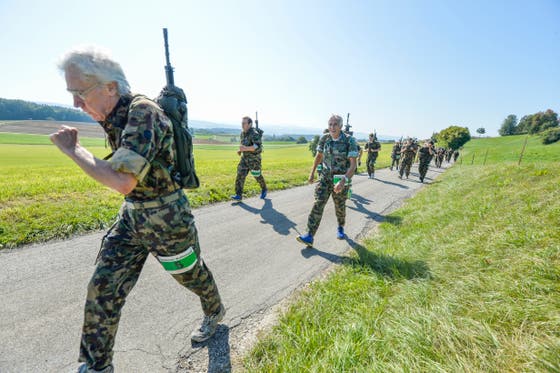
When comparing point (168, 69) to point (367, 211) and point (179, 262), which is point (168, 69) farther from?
point (367, 211)

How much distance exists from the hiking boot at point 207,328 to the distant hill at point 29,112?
127 m

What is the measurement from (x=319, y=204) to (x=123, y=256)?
11.4 feet

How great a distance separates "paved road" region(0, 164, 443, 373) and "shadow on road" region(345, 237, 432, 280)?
502mm

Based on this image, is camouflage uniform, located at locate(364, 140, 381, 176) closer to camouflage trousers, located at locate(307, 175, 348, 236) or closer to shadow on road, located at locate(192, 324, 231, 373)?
camouflage trousers, located at locate(307, 175, 348, 236)

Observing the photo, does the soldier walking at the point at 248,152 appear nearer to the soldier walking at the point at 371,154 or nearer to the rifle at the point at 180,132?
the rifle at the point at 180,132

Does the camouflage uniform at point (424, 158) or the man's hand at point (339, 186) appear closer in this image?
the man's hand at point (339, 186)

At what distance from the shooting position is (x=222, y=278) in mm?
3674

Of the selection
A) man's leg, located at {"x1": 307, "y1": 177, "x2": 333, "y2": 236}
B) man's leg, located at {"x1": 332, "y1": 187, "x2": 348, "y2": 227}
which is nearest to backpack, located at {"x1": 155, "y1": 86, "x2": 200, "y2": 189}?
man's leg, located at {"x1": 307, "y1": 177, "x2": 333, "y2": 236}

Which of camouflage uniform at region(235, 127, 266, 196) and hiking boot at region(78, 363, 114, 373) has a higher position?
camouflage uniform at region(235, 127, 266, 196)

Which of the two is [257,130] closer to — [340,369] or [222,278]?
[222,278]

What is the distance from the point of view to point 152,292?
3.21m

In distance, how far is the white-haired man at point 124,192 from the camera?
5.11 ft

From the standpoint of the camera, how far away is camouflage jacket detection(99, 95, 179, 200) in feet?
5.06

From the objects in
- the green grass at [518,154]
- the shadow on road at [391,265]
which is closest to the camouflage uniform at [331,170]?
the shadow on road at [391,265]
